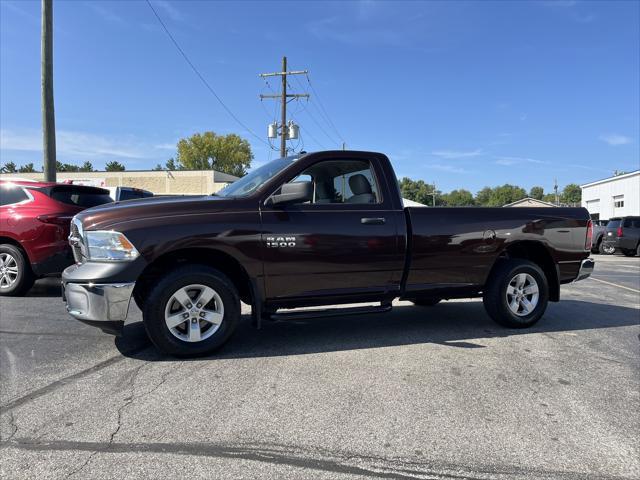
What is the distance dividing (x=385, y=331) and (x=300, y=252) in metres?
1.54

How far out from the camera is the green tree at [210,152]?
75.0 meters

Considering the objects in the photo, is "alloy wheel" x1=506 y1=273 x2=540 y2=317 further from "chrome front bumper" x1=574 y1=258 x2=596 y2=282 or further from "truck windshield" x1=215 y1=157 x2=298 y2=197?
"truck windshield" x1=215 y1=157 x2=298 y2=197

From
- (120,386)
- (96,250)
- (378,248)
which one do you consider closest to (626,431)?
(378,248)

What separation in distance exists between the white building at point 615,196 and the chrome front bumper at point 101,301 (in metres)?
43.2

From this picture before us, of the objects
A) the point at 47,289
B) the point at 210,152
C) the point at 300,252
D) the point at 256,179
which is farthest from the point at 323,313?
the point at 210,152

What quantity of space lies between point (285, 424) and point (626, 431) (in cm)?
215

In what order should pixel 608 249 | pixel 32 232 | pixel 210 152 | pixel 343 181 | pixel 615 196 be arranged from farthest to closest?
pixel 210 152
pixel 615 196
pixel 608 249
pixel 32 232
pixel 343 181

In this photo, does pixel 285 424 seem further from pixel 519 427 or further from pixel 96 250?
pixel 96 250

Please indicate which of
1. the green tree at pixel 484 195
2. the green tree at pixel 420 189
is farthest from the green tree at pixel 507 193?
the green tree at pixel 420 189

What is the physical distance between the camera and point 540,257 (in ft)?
18.6

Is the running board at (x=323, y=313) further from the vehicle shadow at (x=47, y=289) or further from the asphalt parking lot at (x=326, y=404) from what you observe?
the vehicle shadow at (x=47, y=289)

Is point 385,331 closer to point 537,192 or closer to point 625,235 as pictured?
point 625,235

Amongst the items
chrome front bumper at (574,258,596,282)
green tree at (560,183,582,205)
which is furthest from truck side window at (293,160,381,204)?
green tree at (560,183,582,205)

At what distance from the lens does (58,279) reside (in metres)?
8.81
